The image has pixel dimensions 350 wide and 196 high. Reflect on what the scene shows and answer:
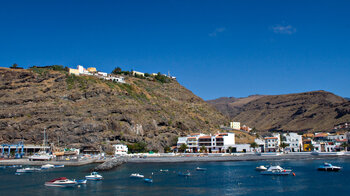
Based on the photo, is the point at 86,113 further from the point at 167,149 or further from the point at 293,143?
the point at 293,143

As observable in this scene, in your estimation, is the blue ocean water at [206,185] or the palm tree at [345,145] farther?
the palm tree at [345,145]

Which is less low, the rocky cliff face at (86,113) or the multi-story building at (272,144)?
the rocky cliff face at (86,113)

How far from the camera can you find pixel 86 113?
13062cm

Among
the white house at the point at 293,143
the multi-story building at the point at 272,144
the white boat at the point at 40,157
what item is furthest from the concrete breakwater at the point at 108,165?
the white house at the point at 293,143

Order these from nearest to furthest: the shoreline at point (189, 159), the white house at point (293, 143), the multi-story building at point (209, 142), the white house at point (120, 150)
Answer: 1. the shoreline at point (189, 159)
2. the white house at point (120, 150)
3. the multi-story building at point (209, 142)
4. the white house at point (293, 143)

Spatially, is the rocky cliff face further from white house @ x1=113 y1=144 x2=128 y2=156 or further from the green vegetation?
white house @ x1=113 y1=144 x2=128 y2=156

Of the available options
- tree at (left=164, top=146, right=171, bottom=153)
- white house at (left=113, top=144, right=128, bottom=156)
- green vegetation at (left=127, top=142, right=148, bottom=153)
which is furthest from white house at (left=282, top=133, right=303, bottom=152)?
white house at (left=113, top=144, right=128, bottom=156)

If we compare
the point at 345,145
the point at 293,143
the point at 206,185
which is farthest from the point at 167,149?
the point at 206,185

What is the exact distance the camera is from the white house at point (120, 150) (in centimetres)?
12151

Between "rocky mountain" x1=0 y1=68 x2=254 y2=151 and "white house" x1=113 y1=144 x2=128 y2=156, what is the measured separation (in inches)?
128

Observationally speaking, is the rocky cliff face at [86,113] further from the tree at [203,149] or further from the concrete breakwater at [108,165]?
the concrete breakwater at [108,165]

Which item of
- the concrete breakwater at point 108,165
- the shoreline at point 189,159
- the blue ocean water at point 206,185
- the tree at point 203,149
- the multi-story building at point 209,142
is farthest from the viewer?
the multi-story building at point 209,142

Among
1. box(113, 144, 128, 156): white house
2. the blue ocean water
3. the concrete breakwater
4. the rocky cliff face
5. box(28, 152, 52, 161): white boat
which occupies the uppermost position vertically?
the rocky cliff face

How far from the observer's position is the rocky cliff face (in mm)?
124188
